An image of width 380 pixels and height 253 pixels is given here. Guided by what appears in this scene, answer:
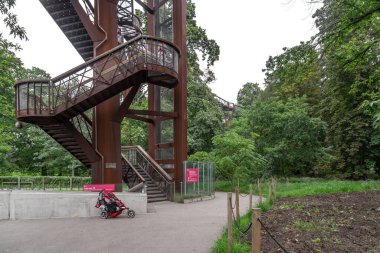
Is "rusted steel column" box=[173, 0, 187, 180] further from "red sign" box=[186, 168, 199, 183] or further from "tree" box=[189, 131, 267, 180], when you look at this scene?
"tree" box=[189, 131, 267, 180]

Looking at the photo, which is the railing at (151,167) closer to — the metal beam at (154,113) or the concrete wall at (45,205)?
the metal beam at (154,113)

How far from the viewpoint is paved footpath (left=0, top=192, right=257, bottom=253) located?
303 inches

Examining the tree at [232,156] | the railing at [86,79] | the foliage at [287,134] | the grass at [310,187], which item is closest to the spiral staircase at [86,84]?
the railing at [86,79]

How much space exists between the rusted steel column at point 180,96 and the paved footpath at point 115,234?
7.35m

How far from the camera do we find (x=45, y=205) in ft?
40.4

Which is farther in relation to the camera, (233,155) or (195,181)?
(233,155)

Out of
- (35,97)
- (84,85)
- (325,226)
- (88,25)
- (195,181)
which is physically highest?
(88,25)

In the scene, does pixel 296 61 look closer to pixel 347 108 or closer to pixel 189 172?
pixel 189 172

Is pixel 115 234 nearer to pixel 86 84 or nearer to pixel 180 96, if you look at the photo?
pixel 86 84

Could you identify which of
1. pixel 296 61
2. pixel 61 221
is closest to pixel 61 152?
pixel 61 221

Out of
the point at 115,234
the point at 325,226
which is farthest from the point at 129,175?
the point at 325,226

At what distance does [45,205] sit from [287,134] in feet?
75.1

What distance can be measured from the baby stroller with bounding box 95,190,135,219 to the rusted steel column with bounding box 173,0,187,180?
7283 mm

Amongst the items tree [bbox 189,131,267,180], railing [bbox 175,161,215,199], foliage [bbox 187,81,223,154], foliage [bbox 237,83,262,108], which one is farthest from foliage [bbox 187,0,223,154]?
foliage [bbox 237,83,262,108]
